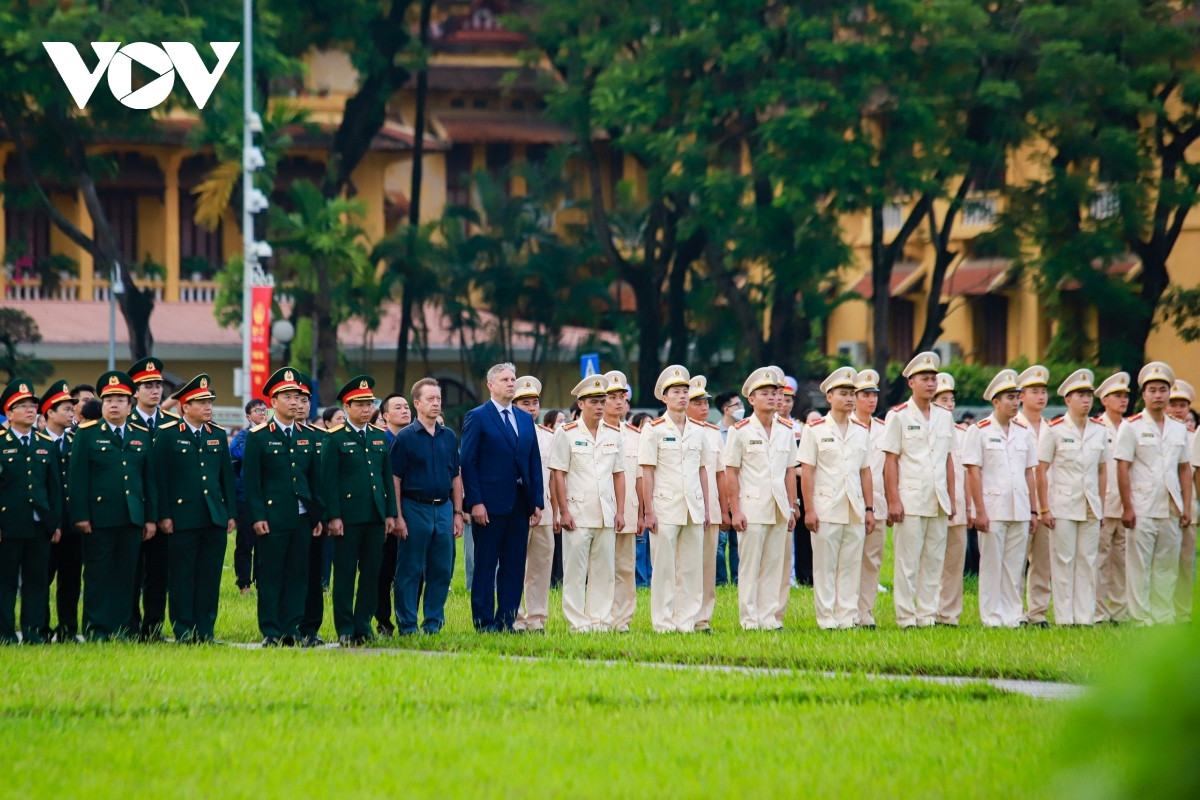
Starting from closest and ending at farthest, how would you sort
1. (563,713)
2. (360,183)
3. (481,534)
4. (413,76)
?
(563,713) → (481,534) → (360,183) → (413,76)

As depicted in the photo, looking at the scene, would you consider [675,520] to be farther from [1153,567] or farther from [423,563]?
[1153,567]

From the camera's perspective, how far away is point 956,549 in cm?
1438

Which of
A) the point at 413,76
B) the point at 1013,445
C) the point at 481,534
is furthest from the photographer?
the point at 413,76

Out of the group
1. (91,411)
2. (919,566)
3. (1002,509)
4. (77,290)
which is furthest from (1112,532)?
(77,290)

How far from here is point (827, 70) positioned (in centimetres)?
→ 3114

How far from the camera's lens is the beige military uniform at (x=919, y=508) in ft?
46.3

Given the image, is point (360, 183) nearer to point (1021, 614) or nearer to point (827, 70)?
point (827, 70)

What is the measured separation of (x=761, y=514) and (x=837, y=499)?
2.10 feet

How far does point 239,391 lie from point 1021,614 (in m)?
19.7

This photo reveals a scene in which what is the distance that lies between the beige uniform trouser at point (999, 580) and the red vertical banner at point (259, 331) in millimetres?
18627

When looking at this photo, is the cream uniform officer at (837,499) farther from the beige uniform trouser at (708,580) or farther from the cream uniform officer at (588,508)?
the cream uniform officer at (588,508)

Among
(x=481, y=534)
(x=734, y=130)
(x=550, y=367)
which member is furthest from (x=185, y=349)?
(x=481, y=534)

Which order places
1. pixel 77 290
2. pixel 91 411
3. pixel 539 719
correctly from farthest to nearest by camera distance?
1. pixel 77 290
2. pixel 91 411
3. pixel 539 719

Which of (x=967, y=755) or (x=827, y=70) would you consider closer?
(x=967, y=755)
